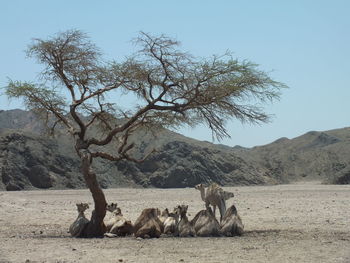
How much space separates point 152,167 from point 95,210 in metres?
31.1

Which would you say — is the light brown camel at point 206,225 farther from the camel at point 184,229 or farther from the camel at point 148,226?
the camel at point 148,226

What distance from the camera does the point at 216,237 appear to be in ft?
57.9

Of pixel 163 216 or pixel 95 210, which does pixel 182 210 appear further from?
pixel 95 210

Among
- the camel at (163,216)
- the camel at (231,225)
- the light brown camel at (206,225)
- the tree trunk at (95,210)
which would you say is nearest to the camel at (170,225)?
the camel at (163,216)

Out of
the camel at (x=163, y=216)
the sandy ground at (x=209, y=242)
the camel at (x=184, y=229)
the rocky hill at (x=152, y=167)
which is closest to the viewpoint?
the sandy ground at (x=209, y=242)

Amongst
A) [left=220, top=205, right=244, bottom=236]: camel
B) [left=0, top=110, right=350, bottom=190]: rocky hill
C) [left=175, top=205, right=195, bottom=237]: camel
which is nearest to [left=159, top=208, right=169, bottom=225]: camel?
[left=175, top=205, right=195, bottom=237]: camel

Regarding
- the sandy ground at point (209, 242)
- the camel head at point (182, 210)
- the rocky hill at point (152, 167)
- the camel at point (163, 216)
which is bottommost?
the sandy ground at point (209, 242)

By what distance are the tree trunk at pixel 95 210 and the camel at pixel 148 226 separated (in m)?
1.16

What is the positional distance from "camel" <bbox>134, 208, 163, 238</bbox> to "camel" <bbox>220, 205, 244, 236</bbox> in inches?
67.8

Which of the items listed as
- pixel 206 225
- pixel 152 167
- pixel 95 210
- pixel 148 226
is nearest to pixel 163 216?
pixel 148 226

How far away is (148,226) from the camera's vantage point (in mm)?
17781

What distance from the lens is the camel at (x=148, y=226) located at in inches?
699

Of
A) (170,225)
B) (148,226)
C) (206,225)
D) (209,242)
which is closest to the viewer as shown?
(209,242)

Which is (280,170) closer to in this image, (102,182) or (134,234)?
(102,182)
